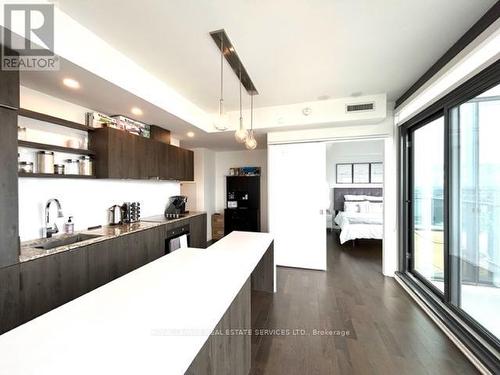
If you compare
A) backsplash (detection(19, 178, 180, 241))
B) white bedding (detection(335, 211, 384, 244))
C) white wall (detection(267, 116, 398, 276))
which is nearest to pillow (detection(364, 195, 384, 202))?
white bedding (detection(335, 211, 384, 244))

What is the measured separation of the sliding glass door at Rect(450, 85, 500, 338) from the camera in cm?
177

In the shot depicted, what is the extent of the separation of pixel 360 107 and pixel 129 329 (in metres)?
3.45

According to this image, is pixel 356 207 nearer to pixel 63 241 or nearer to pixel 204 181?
pixel 204 181

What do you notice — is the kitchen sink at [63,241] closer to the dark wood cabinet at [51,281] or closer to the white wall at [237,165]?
the dark wood cabinet at [51,281]

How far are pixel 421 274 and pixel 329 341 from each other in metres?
1.92

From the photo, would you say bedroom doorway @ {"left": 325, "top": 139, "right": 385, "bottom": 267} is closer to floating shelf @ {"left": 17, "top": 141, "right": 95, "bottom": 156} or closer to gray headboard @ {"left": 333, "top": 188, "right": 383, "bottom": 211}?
gray headboard @ {"left": 333, "top": 188, "right": 383, "bottom": 211}

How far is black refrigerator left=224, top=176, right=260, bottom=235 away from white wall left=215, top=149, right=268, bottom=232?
0.77ft

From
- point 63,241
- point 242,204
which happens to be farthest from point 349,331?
point 242,204

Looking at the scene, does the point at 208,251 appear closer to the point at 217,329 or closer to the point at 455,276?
the point at 217,329

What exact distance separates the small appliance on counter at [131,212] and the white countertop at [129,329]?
199cm

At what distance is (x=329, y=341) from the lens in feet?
6.46

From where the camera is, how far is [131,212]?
3.10 metres

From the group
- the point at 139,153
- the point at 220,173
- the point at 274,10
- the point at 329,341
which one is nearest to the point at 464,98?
the point at 274,10

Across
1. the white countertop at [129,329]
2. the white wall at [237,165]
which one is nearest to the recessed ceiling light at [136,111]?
the white countertop at [129,329]
